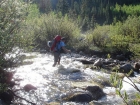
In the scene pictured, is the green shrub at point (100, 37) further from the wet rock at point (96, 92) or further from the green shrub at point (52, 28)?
→ the wet rock at point (96, 92)

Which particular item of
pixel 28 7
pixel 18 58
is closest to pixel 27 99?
pixel 18 58

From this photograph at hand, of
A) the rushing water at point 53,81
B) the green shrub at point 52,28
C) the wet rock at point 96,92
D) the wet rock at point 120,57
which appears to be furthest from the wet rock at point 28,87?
the green shrub at point 52,28

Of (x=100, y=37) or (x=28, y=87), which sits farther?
(x=100, y=37)

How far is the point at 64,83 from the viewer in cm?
1195

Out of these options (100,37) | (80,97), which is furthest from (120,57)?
(80,97)

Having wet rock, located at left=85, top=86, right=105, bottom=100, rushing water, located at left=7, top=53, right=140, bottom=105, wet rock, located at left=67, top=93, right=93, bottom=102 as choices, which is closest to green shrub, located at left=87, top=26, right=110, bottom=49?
rushing water, located at left=7, top=53, right=140, bottom=105

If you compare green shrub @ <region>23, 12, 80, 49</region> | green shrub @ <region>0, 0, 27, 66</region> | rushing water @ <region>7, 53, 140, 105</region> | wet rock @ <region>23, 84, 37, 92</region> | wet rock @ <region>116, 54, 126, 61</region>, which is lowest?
wet rock @ <region>116, 54, 126, 61</region>

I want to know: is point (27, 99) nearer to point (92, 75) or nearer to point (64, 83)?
point (64, 83)

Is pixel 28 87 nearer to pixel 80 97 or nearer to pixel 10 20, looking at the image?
pixel 80 97

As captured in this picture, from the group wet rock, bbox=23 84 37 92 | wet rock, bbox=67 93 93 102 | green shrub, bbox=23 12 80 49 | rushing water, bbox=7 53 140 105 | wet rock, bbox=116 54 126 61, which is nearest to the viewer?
wet rock, bbox=67 93 93 102

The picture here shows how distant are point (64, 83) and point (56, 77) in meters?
1.32

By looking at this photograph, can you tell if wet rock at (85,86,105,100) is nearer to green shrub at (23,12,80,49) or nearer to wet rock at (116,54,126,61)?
wet rock at (116,54,126,61)

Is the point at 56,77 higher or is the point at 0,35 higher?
the point at 0,35

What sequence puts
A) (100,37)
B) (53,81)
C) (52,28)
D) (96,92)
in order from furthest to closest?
1. (52,28)
2. (100,37)
3. (53,81)
4. (96,92)
